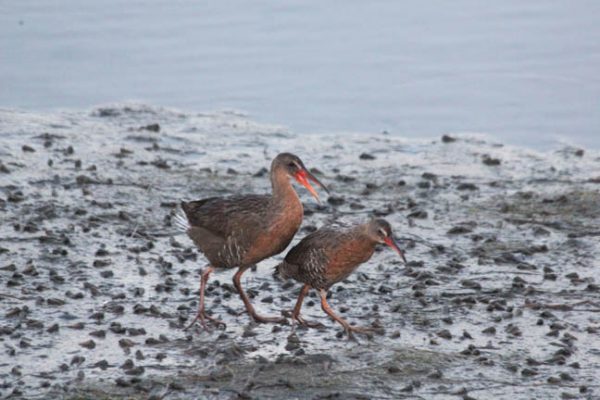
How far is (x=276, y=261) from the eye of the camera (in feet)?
35.2

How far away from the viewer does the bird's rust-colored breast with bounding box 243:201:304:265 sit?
917 centimetres

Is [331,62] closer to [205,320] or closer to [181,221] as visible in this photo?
[181,221]

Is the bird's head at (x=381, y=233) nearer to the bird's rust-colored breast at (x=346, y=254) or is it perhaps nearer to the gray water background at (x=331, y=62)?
the bird's rust-colored breast at (x=346, y=254)

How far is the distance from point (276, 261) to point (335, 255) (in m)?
1.90

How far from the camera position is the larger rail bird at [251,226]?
9180 mm

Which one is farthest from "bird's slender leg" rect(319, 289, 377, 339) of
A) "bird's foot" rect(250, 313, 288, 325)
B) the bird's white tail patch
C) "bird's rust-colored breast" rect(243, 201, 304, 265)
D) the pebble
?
the pebble

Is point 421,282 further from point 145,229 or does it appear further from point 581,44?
point 581,44

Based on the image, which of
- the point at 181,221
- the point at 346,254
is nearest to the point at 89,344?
the point at 181,221

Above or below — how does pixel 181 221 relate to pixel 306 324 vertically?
above

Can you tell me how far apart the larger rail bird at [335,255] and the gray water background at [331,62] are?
562cm

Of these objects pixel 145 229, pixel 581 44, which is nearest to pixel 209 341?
pixel 145 229

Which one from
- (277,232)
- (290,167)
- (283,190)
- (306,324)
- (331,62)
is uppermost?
(331,62)

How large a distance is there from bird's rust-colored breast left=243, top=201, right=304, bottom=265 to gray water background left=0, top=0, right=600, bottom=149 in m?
5.46

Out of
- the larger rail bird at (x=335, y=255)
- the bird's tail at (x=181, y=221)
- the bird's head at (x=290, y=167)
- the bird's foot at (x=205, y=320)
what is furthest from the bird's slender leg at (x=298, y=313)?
the bird's tail at (x=181, y=221)
